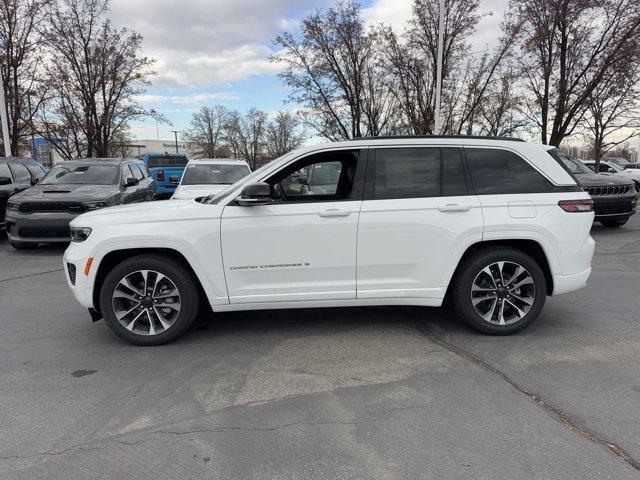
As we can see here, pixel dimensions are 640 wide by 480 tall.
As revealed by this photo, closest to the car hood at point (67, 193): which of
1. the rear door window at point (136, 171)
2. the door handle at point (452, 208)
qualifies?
the rear door window at point (136, 171)

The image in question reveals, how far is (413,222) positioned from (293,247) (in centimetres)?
110

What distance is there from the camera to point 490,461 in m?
2.76

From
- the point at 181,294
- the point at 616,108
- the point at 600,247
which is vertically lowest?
the point at 600,247

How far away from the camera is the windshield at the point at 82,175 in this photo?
33.6 feet

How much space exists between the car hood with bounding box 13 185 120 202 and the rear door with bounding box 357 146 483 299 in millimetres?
6676

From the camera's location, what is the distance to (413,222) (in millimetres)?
4469

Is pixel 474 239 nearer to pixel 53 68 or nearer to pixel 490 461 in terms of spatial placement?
pixel 490 461

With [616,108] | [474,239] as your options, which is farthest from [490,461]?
[616,108]

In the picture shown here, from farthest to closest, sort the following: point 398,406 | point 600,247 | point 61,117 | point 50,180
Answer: point 61,117 < point 50,180 < point 600,247 < point 398,406

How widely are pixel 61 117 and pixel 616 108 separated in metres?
22.2

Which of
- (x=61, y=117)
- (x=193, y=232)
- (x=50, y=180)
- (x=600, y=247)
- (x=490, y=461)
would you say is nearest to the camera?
(x=490, y=461)

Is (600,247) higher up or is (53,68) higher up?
(53,68)

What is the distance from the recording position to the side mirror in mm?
4254

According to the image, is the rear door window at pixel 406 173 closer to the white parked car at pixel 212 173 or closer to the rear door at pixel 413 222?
the rear door at pixel 413 222
